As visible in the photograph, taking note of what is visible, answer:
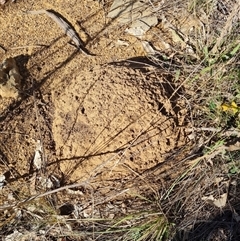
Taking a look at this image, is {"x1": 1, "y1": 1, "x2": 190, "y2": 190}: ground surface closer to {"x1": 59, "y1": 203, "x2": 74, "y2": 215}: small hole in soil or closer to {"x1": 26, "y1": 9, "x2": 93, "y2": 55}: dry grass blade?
{"x1": 26, "y1": 9, "x2": 93, "y2": 55}: dry grass blade

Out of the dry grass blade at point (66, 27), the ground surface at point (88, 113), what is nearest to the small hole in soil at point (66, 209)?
the ground surface at point (88, 113)

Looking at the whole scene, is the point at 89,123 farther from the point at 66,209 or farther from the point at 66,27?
the point at 66,27

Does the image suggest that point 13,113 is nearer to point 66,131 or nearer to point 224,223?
point 66,131

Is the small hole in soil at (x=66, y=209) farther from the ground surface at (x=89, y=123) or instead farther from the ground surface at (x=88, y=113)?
the ground surface at (x=88, y=113)

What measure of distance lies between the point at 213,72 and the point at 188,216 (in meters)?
0.74

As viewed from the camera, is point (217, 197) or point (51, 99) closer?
point (217, 197)

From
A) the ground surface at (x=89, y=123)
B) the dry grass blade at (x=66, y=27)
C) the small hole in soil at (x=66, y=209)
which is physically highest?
the dry grass blade at (x=66, y=27)

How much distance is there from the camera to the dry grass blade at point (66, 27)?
2.82m

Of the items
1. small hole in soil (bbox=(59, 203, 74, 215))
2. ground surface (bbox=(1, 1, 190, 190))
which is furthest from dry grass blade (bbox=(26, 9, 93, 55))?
small hole in soil (bbox=(59, 203, 74, 215))

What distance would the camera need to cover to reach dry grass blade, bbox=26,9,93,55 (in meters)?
2.82

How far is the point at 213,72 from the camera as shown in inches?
105

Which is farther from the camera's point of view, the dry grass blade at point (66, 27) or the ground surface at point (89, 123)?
the dry grass blade at point (66, 27)

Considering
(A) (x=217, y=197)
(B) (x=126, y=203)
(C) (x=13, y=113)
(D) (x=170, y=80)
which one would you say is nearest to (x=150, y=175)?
(B) (x=126, y=203)

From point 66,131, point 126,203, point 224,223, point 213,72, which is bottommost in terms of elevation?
point 224,223
